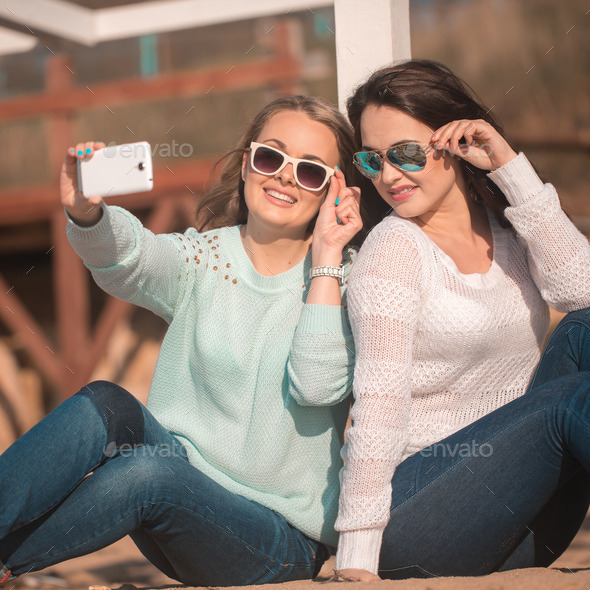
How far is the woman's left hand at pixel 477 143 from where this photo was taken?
2400mm

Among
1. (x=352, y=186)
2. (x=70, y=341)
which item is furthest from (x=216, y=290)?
(x=70, y=341)

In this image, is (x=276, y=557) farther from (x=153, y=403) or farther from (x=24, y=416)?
(x=24, y=416)

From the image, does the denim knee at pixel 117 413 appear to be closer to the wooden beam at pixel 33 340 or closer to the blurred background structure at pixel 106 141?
the blurred background structure at pixel 106 141

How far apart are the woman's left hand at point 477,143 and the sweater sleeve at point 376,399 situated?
414 mm

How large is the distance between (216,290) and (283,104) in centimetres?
72

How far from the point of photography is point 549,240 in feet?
7.84

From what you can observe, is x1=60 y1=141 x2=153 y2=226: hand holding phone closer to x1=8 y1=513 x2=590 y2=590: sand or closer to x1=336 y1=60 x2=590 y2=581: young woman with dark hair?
x1=336 y1=60 x2=590 y2=581: young woman with dark hair

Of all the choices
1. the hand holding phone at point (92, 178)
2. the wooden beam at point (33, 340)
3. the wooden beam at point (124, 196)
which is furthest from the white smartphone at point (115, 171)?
the wooden beam at point (33, 340)

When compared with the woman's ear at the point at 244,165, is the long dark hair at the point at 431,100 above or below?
above

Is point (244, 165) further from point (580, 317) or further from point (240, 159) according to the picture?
point (580, 317)

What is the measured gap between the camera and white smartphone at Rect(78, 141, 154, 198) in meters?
2.16

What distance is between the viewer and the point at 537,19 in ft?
51.7

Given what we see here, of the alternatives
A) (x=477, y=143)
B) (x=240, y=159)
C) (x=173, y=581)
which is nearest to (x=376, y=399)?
(x=477, y=143)

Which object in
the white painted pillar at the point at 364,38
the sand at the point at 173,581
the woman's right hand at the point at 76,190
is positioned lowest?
the sand at the point at 173,581
